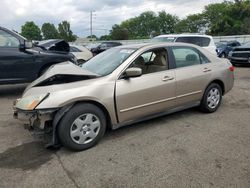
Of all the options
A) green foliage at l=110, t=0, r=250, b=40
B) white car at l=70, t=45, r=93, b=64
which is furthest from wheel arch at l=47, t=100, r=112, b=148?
green foliage at l=110, t=0, r=250, b=40

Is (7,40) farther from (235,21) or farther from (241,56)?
(235,21)

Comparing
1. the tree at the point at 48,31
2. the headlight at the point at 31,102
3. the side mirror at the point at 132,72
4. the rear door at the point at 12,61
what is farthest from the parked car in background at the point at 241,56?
the tree at the point at 48,31

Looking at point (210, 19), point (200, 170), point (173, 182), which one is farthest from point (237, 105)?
point (210, 19)

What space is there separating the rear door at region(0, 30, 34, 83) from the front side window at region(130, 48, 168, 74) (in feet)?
12.1

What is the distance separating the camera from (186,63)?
16.1 ft

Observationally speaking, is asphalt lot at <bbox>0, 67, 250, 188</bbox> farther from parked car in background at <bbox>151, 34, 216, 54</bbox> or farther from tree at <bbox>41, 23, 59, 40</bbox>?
tree at <bbox>41, 23, 59, 40</bbox>

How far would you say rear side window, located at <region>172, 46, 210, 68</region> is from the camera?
4793mm

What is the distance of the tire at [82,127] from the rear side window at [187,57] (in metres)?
1.87

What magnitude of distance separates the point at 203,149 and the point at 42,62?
523 centimetres

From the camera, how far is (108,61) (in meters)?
4.50

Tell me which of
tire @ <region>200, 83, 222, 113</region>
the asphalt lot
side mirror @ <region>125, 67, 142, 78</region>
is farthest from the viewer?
tire @ <region>200, 83, 222, 113</region>

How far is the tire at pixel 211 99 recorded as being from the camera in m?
5.16

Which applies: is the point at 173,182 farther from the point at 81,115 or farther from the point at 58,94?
the point at 58,94

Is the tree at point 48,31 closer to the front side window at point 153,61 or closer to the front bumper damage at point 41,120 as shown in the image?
the front side window at point 153,61
